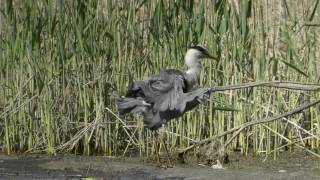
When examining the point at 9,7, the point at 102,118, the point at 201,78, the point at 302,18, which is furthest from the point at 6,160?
the point at 302,18

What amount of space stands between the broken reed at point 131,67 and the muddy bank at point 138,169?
18 cm

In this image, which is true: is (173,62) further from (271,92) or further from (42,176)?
(42,176)

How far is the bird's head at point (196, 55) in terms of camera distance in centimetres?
761

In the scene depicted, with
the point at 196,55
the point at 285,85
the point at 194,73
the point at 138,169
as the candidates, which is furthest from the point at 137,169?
the point at 285,85

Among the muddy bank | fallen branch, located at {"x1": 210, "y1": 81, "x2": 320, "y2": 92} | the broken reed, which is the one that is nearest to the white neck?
the broken reed

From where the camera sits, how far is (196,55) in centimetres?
759

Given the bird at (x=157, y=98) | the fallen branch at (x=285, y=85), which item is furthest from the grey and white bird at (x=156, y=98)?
the fallen branch at (x=285, y=85)

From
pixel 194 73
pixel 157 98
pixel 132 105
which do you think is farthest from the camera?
pixel 194 73

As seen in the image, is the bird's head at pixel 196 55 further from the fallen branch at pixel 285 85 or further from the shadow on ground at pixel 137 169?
the fallen branch at pixel 285 85

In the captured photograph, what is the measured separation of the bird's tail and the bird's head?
1.03 metres

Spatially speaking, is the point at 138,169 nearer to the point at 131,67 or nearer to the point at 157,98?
the point at 131,67

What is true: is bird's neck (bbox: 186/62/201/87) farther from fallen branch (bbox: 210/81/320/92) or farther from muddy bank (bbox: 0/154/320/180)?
fallen branch (bbox: 210/81/320/92)

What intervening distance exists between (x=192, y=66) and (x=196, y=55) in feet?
0.69

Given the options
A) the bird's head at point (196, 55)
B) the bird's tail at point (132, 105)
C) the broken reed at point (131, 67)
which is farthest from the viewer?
the broken reed at point (131, 67)
